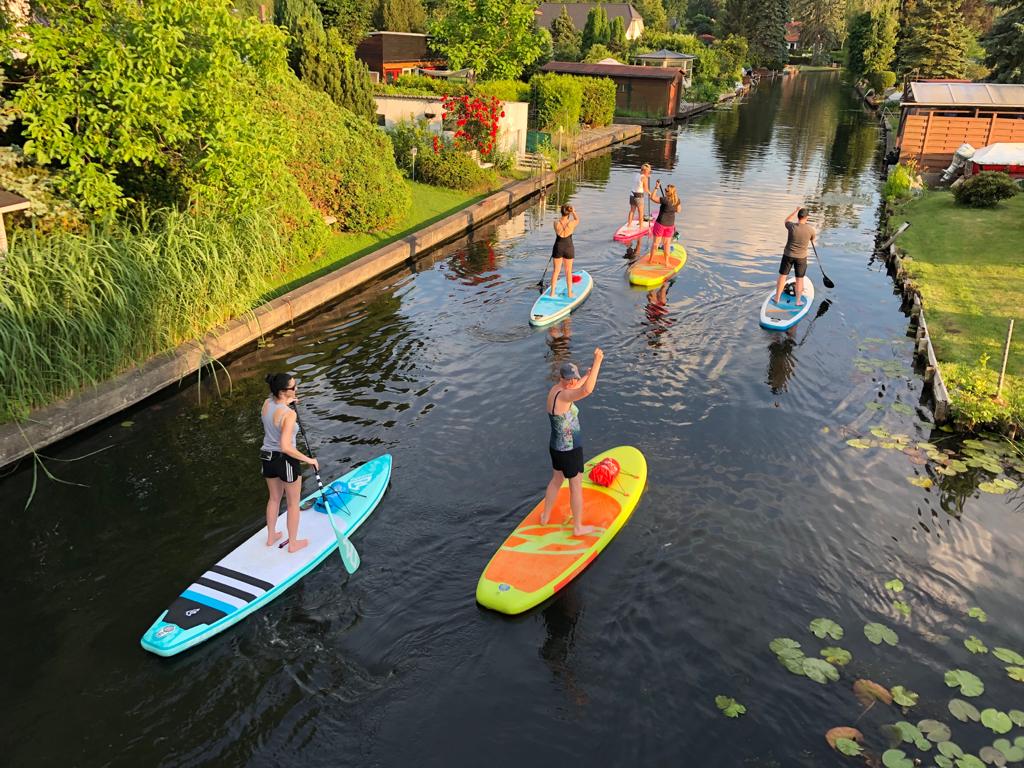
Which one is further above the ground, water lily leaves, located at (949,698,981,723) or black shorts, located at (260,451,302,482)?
black shorts, located at (260,451,302,482)

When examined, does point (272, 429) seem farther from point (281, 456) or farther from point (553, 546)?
point (553, 546)

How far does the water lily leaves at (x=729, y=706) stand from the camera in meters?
6.68

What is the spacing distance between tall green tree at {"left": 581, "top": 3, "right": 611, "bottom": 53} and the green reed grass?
5892 centimetres

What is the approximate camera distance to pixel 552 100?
1448 inches

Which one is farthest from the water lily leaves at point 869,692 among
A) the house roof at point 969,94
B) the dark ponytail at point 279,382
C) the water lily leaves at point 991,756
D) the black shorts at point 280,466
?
the house roof at point 969,94

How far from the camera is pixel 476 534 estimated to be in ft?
29.5

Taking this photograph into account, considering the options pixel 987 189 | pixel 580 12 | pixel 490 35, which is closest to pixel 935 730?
pixel 987 189

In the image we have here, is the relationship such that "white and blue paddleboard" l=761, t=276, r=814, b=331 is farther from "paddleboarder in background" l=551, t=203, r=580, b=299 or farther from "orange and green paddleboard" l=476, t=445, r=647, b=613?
"orange and green paddleboard" l=476, t=445, r=647, b=613

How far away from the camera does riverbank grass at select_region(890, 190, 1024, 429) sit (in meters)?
12.4

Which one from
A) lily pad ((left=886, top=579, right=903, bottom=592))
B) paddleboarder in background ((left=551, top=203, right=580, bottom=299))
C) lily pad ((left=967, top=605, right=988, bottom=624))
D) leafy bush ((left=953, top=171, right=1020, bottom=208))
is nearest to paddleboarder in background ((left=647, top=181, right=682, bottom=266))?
paddleboarder in background ((left=551, top=203, right=580, bottom=299))

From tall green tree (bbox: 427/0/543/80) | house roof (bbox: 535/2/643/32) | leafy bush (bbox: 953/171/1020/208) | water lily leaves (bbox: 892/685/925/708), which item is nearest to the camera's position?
water lily leaves (bbox: 892/685/925/708)

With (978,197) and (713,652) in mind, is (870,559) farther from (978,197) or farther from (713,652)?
(978,197)

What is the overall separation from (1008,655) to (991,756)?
1.43 metres

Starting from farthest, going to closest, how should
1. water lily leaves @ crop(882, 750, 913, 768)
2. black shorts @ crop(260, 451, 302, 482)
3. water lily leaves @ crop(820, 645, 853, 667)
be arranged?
black shorts @ crop(260, 451, 302, 482) < water lily leaves @ crop(820, 645, 853, 667) < water lily leaves @ crop(882, 750, 913, 768)
